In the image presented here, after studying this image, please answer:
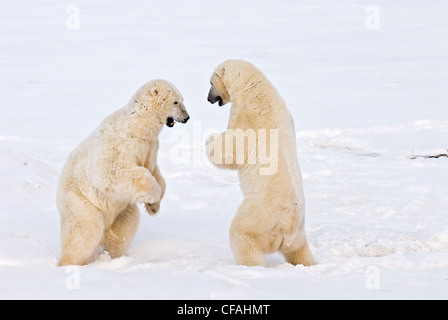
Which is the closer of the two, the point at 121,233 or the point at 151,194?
the point at 151,194

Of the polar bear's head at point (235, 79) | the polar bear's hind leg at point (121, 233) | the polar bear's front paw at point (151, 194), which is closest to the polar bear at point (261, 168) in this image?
the polar bear's head at point (235, 79)

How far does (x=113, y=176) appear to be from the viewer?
430 centimetres

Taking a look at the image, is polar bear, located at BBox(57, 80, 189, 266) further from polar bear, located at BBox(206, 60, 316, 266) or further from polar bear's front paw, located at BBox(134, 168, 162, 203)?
polar bear, located at BBox(206, 60, 316, 266)

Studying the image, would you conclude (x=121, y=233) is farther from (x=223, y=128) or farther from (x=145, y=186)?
(x=223, y=128)

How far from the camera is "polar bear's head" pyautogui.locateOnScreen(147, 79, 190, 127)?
14.8 feet

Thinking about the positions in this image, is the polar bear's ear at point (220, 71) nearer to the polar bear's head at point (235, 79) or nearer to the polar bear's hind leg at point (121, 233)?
the polar bear's head at point (235, 79)

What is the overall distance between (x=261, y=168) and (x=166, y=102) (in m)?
0.90

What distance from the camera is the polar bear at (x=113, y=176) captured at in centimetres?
430

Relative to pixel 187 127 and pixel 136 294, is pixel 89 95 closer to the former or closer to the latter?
pixel 187 127

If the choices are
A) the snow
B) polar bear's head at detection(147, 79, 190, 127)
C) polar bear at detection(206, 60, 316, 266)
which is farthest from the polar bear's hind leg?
polar bear at detection(206, 60, 316, 266)

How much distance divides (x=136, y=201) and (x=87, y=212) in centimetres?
35

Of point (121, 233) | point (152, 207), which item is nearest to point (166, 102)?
point (152, 207)

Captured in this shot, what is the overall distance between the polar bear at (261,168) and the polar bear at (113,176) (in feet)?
1.51

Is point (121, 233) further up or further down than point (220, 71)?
further down
